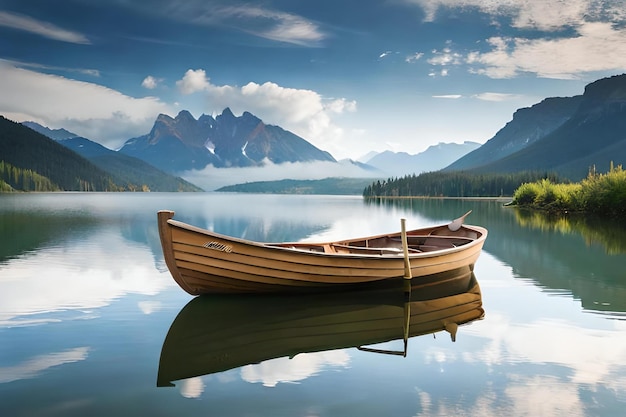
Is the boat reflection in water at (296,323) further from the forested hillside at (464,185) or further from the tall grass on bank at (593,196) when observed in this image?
the forested hillside at (464,185)

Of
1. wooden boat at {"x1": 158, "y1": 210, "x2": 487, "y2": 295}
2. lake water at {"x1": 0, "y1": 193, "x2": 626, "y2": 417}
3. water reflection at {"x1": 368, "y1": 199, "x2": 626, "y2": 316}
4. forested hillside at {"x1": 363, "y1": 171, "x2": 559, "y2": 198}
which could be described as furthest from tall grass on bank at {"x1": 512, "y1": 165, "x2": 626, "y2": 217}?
forested hillside at {"x1": 363, "y1": 171, "x2": 559, "y2": 198}

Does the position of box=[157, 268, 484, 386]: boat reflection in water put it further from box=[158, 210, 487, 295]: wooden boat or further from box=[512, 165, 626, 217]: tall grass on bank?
box=[512, 165, 626, 217]: tall grass on bank

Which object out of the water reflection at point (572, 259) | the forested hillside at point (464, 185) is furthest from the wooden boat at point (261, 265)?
the forested hillside at point (464, 185)

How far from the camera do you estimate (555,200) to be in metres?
65.0

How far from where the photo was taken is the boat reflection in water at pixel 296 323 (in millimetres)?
10469

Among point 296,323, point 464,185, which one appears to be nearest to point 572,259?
point 296,323

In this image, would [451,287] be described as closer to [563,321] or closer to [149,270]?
[563,321]

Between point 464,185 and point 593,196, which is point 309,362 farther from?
point 464,185

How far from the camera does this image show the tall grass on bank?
165ft

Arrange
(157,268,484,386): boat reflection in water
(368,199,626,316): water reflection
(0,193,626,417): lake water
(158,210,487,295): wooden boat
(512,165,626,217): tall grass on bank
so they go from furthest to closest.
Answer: (512,165,626,217): tall grass on bank
(368,199,626,316): water reflection
(158,210,487,295): wooden boat
(157,268,484,386): boat reflection in water
(0,193,626,417): lake water

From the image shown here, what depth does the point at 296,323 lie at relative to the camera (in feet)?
41.5

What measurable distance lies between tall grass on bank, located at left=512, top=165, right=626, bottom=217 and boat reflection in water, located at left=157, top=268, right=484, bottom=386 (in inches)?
1604

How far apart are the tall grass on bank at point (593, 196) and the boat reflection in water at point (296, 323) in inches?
1604

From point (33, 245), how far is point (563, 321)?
84.9 ft
